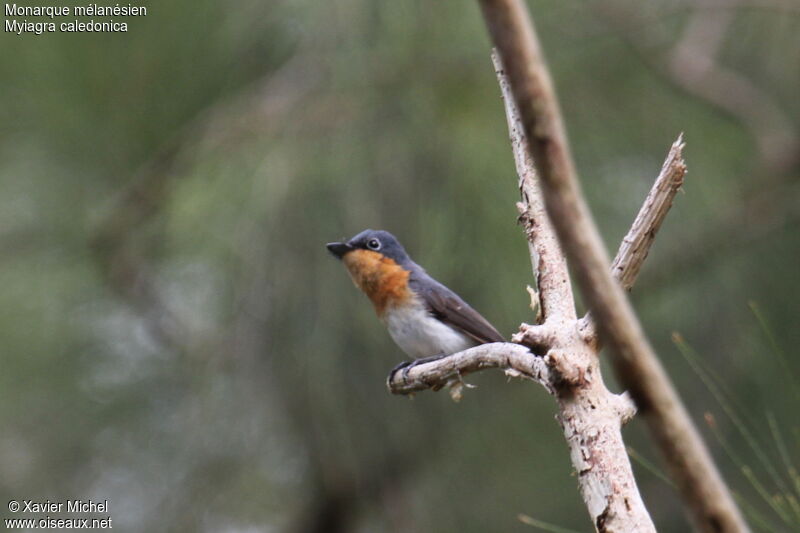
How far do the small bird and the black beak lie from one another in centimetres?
3

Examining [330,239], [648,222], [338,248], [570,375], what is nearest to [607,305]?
[570,375]

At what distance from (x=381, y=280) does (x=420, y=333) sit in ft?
0.61

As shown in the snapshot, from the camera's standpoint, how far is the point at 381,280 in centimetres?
267

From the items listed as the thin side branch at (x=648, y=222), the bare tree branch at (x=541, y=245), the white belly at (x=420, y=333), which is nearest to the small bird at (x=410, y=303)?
the white belly at (x=420, y=333)

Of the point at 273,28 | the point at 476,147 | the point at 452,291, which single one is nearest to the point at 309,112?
the point at 273,28

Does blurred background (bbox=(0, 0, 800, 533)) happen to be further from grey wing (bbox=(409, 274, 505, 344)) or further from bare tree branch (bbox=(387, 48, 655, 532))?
bare tree branch (bbox=(387, 48, 655, 532))

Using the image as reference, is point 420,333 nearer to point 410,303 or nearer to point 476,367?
point 410,303

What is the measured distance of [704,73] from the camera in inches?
120

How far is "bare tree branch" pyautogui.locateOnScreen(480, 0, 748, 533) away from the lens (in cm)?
70

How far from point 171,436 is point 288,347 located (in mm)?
594

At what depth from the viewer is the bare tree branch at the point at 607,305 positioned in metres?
0.70

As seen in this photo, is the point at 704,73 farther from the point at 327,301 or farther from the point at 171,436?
the point at 171,436

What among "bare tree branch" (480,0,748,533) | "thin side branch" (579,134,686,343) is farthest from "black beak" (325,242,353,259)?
"bare tree branch" (480,0,748,533)

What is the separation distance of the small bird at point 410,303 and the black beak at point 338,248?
32 mm
